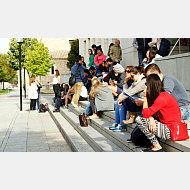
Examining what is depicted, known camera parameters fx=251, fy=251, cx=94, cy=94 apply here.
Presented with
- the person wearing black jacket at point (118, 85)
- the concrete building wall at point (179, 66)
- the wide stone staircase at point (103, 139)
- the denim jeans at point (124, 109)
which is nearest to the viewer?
the wide stone staircase at point (103, 139)

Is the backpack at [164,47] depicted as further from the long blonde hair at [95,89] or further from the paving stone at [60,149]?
the paving stone at [60,149]

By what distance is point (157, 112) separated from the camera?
13.8 ft

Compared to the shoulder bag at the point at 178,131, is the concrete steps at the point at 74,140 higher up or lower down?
lower down

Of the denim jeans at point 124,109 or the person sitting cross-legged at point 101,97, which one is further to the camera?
the person sitting cross-legged at point 101,97

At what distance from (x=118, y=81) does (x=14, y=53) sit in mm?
44396

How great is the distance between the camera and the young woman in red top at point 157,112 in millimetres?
3994

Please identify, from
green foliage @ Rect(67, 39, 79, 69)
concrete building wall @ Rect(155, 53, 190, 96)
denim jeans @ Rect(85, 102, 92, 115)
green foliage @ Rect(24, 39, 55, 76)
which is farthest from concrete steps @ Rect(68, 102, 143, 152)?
green foliage @ Rect(67, 39, 79, 69)

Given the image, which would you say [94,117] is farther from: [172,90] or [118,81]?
[172,90]

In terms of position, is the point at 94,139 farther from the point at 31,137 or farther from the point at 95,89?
the point at 31,137

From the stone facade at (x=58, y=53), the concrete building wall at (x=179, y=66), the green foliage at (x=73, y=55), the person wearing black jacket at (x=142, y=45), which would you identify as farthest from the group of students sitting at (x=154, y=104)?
the stone facade at (x=58, y=53)

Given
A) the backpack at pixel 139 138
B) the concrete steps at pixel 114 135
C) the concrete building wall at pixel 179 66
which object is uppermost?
the concrete building wall at pixel 179 66

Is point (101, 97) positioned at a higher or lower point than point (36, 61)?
lower

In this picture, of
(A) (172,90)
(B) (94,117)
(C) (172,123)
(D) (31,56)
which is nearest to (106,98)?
(B) (94,117)

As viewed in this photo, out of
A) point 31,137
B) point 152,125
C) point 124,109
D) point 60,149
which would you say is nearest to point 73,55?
point 31,137
